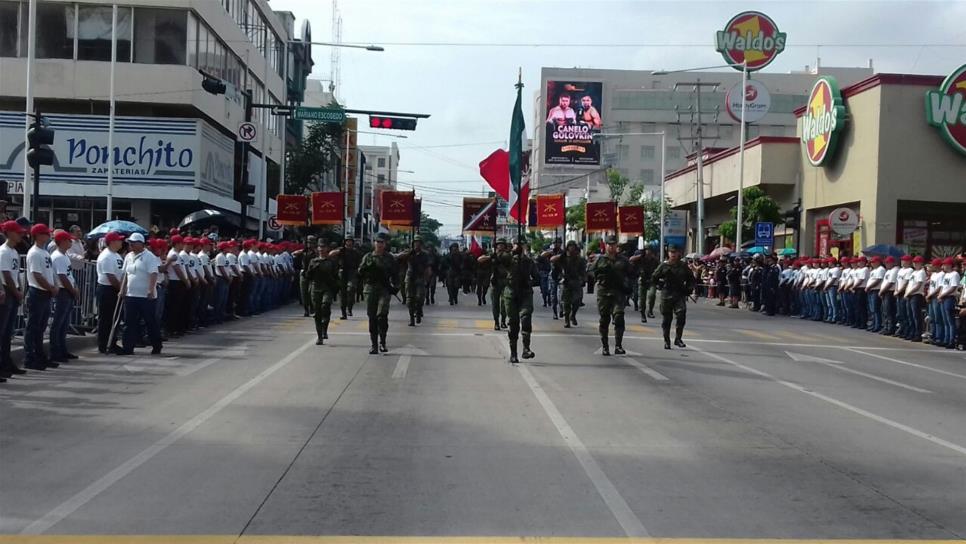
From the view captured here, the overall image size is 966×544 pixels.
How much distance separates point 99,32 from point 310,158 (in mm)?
21448

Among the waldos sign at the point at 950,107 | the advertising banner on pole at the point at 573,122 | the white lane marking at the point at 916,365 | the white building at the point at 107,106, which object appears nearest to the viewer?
the white lane marking at the point at 916,365

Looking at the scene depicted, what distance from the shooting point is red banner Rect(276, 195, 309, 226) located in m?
38.5

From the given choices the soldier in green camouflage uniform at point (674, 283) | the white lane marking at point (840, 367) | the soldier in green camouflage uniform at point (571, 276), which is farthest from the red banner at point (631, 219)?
the soldier in green camouflage uniform at point (674, 283)

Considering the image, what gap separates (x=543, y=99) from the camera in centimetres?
12569

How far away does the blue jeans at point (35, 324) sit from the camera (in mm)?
14461

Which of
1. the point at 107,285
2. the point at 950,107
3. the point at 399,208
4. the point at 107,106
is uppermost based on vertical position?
the point at 950,107

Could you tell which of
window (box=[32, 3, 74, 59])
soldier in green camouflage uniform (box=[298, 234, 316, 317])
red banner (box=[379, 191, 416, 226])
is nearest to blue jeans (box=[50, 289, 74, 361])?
soldier in green camouflage uniform (box=[298, 234, 316, 317])

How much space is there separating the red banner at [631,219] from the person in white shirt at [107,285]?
26.8 m

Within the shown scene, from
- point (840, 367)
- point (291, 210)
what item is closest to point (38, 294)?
point (840, 367)

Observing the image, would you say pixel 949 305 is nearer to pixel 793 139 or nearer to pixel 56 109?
pixel 793 139

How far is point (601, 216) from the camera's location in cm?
3966

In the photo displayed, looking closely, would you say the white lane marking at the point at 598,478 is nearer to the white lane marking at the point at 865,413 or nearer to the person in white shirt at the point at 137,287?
the white lane marking at the point at 865,413

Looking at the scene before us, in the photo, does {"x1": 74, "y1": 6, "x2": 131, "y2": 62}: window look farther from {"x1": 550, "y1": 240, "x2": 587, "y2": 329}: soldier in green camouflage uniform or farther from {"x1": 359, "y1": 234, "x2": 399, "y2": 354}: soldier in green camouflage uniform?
{"x1": 359, "y1": 234, "x2": 399, "y2": 354}: soldier in green camouflage uniform

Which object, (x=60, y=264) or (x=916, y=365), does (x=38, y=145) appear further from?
(x=916, y=365)
